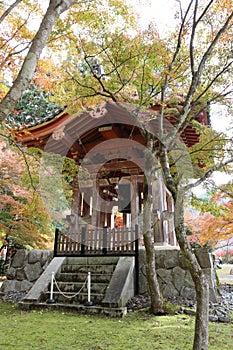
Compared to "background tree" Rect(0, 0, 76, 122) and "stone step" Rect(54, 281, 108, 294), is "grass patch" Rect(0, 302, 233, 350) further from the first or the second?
"background tree" Rect(0, 0, 76, 122)

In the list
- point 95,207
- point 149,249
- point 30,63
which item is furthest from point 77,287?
point 30,63

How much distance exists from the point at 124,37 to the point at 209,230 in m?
6.17

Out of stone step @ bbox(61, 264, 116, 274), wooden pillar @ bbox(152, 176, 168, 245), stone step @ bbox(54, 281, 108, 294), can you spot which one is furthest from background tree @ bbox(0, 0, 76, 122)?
wooden pillar @ bbox(152, 176, 168, 245)

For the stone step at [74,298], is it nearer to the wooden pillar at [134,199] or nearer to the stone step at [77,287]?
the stone step at [77,287]

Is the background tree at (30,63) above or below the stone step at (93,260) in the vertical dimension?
above

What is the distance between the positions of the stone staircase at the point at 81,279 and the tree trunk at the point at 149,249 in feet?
3.62

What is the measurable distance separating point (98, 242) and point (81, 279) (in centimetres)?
109

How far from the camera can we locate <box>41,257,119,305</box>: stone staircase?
16.6ft

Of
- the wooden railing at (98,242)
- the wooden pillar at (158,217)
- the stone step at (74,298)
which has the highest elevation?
the wooden pillar at (158,217)

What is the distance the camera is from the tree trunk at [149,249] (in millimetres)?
4488

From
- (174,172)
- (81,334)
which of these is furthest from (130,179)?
(81,334)

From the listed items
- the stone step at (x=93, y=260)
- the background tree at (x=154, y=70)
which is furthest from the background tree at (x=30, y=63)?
the stone step at (x=93, y=260)

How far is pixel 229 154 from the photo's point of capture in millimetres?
5184

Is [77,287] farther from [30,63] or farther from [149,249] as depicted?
[30,63]
